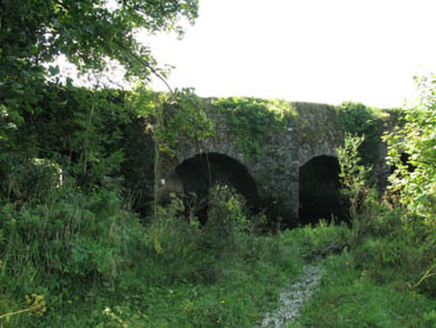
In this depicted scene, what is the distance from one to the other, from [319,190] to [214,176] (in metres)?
3.68

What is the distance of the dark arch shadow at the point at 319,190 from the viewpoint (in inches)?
464

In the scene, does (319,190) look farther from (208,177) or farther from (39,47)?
(39,47)

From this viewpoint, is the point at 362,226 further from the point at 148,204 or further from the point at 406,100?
the point at 148,204

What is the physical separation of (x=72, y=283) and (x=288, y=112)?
280 inches

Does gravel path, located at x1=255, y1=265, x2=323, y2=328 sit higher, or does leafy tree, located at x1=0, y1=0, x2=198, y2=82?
leafy tree, located at x1=0, y1=0, x2=198, y2=82

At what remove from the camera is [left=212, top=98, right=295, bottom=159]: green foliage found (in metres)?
9.49

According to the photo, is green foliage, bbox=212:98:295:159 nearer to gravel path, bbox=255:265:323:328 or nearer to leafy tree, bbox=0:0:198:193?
gravel path, bbox=255:265:323:328

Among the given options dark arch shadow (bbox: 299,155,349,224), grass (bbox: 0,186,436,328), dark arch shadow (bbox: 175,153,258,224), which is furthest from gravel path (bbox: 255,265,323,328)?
dark arch shadow (bbox: 299,155,349,224)

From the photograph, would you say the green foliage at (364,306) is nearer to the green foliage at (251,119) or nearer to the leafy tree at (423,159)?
the leafy tree at (423,159)

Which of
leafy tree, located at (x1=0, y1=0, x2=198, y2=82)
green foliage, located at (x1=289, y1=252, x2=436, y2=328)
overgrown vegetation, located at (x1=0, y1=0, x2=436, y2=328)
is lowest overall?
green foliage, located at (x1=289, y1=252, x2=436, y2=328)

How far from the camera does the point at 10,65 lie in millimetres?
4082

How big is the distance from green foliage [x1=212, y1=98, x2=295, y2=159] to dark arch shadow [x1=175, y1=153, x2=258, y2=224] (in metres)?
0.50

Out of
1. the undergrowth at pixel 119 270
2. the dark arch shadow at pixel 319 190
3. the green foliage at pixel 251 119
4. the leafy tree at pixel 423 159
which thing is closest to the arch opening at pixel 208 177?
the green foliage at pixel 251 119


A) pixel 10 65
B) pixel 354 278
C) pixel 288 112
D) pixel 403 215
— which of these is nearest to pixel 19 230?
pixel 10 65
